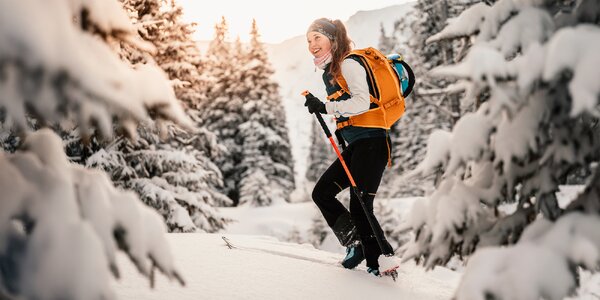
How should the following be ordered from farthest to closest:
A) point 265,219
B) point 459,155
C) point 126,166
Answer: point 265,219 < point 126,166 < point 459,155

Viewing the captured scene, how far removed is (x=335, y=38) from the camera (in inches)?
180

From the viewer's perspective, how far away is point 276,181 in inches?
1297

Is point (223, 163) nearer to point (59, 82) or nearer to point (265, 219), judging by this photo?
point (265, 219)

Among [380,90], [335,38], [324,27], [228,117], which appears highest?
[324,27]

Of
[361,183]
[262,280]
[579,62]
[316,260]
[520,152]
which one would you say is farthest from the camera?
[316,260]

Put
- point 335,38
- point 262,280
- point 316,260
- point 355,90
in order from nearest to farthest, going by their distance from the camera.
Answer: point 262,280 < point 355,90 < point 335,38 < point 316,260

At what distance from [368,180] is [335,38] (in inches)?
58.4

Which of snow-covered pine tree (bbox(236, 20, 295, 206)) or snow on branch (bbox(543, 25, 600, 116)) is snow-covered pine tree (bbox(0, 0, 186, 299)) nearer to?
snow on branch (bbox(543, 25, 600, 116))

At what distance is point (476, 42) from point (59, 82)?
5.98 ft

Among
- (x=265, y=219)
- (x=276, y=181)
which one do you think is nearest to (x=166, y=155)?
(x=265, y=219)

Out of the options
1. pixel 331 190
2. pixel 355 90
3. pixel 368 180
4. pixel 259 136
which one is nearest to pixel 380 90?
Answer: pixel 355 90

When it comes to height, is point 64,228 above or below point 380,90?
above

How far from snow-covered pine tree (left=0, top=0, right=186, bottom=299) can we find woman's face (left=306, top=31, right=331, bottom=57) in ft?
9.82

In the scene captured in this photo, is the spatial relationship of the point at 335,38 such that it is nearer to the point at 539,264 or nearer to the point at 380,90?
the point at 380,90
